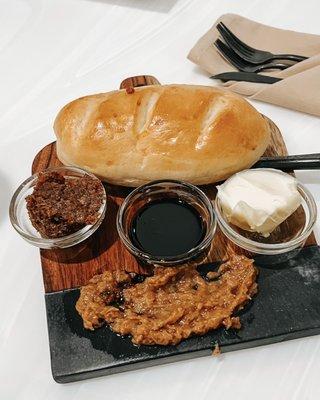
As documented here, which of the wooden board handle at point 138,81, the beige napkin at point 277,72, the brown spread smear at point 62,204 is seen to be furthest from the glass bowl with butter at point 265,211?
the wooden board handle at point 138,81

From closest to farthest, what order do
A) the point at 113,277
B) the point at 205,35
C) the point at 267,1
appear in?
the point at 113,277
the point at 205,35
the point at 267,1

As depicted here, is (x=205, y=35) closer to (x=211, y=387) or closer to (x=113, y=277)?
(x=113, y=277)

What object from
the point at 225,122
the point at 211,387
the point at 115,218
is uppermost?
the point at 225,122

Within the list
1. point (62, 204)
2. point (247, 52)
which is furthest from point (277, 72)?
point (62, 204)

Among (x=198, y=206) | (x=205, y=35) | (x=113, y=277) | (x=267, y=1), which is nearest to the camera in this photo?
(x=113, y=277)

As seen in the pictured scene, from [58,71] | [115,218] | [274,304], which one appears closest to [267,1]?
[58,71]

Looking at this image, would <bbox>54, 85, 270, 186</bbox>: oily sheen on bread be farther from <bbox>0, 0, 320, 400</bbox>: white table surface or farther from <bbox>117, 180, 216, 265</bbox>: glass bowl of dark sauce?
<bbox>0, 0, 320, 400</bbox>: white table surface

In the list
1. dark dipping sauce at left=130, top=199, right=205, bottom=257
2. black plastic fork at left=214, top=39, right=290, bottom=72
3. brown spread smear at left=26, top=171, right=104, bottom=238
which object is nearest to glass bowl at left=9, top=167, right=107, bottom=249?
brown spread smear at left=26, top=171, right=104, bottom=238
